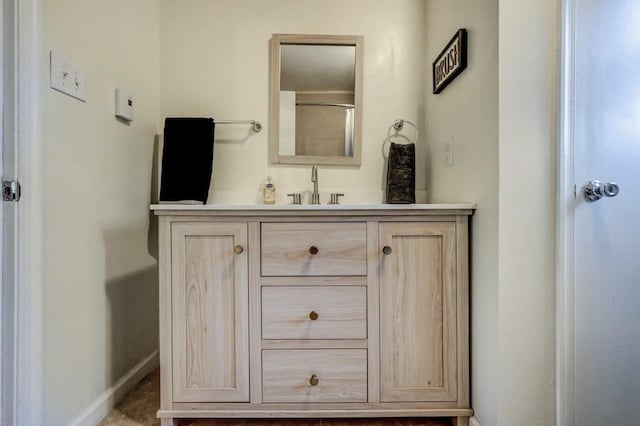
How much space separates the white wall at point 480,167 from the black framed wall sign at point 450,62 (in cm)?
2

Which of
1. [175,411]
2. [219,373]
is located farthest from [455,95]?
[175,411]

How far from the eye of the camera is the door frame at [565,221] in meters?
0.96

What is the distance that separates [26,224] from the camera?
2.94ft

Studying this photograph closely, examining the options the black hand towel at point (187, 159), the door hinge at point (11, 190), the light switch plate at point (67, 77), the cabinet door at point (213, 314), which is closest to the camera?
the door hinge at point (11, 190)

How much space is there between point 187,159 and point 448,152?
3.96 ft

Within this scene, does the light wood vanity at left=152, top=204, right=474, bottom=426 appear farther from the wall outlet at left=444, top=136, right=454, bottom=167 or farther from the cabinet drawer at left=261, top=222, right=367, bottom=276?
the wall outlet at left=444, top=136, right=454, bottom=167

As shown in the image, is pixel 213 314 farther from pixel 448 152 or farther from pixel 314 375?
pixel 448 152

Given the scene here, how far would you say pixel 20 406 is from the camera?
894 millimetres

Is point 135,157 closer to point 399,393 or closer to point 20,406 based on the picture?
point 20,406

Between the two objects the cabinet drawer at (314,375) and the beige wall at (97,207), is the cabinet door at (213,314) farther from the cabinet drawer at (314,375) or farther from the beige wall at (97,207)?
the beige wall at (97,207)

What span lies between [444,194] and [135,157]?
4.72 ft

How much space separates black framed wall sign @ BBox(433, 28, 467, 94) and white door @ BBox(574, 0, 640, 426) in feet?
1.09

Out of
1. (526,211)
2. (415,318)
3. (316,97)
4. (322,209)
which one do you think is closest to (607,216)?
(526,211)

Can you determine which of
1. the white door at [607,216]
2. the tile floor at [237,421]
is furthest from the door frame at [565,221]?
the tile floor at [237,421]
